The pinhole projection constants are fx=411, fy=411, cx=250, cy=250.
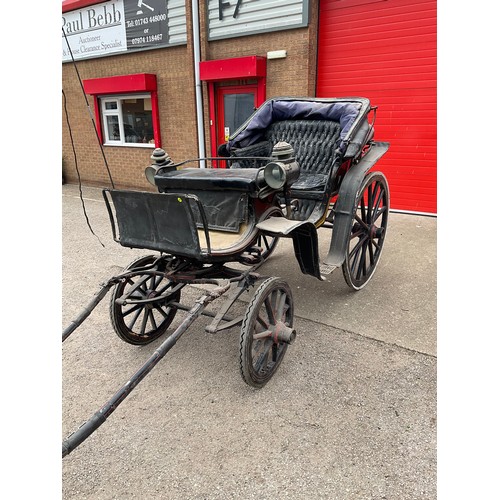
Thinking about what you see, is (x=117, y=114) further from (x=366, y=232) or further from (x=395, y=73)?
(x=366, y=232)

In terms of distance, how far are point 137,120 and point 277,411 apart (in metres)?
8.69

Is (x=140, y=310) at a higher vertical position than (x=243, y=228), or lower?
lower

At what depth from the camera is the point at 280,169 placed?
2.85 metres

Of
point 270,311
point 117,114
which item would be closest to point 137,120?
point 117,114

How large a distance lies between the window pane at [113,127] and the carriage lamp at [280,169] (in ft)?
27.5

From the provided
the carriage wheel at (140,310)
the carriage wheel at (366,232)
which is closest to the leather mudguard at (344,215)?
the carriage wheel at (366,232)

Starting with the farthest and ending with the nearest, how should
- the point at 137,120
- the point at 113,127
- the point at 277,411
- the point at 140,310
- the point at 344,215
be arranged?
the point at 113,127, the point at 137,120, the point at 344,215, the point at 140,310, the point at 277,411

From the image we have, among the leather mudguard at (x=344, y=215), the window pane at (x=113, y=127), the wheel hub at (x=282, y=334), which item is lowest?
the wheel hub at (x=282, y=334)

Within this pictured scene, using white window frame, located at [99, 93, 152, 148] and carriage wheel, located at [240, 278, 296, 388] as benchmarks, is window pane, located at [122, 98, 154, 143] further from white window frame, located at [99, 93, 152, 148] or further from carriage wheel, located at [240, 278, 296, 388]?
carriage wheel, located at [240, 278, 296, 388]

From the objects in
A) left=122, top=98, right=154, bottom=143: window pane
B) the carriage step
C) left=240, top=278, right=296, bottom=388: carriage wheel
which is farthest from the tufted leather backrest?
left=122, top=98, right=154, bottom=143: window pane

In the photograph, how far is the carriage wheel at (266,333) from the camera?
2.66 meters

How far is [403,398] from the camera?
279 centimetres

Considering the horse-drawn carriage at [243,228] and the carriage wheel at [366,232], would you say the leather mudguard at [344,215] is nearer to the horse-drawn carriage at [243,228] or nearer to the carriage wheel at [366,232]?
the horse-drawn carriage at [243,228]

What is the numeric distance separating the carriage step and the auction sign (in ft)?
22.0
